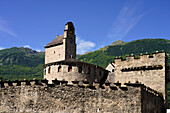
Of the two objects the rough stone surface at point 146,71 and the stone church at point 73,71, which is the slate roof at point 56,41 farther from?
the rough stone surface at point 146,71

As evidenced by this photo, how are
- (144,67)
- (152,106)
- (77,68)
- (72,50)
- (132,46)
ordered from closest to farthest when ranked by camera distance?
(152,106) < (144,67) < (77,68) < (72,50) < (132,46)

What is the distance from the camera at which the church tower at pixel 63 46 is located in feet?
163

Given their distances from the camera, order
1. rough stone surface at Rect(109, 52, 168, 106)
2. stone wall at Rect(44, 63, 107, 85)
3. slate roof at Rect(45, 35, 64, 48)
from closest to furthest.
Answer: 1. rough stone surface at Rect(109, 52, 168, 106)
2. stone wall at Rect(44, 63, 107, 85)
3. slate roof at Rect(45, 35, 64, 48)

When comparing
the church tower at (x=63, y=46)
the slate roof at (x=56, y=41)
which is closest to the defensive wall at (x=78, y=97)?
the church tower at (x=63, y=46)

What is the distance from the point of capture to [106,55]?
154 meters

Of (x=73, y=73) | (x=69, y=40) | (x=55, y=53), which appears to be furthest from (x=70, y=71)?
(x=69, y=40)

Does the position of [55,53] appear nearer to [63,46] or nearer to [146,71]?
[63,46]

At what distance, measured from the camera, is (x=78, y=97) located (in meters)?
21.0

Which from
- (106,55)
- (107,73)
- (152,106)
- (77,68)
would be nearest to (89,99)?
(152,106)

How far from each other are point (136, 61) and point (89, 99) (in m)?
13.2

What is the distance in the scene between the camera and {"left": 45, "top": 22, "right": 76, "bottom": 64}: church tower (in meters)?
49.8

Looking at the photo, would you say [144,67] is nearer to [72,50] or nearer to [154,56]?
[154,56]

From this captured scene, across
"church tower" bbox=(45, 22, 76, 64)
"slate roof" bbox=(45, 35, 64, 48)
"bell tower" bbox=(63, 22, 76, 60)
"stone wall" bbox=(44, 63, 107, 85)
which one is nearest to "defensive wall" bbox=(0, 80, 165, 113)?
"stone wall" bbox=(44, 63, 107, 85)

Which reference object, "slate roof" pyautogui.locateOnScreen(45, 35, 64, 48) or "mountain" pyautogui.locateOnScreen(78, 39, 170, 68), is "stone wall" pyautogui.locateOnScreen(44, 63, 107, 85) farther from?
"mountain" pyautogui.locateOnScreen(78, 39, 170, 68)
